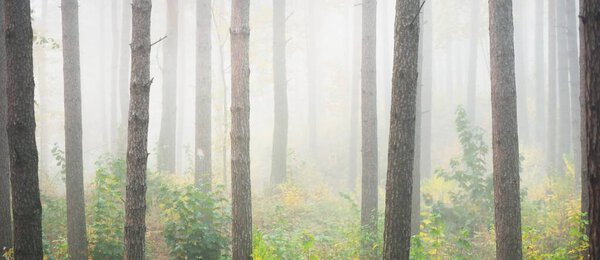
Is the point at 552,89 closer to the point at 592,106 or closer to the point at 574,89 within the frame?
the point at 574,89

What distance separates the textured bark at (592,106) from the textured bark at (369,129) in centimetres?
635

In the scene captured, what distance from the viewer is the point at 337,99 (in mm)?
29344

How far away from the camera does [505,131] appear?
287 inches

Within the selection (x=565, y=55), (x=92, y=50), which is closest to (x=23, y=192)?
(x=565, y=55)

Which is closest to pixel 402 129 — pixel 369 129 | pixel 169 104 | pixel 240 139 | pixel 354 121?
pixel 240 139

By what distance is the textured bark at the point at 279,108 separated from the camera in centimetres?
1594

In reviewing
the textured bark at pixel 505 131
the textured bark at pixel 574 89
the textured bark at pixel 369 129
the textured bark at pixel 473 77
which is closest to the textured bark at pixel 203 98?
the textured bark at pixel 369 129

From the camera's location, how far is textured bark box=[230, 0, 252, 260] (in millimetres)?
7672

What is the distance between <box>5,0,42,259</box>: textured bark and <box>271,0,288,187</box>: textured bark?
32.1 ft

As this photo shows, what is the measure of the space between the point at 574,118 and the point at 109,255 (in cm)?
1474

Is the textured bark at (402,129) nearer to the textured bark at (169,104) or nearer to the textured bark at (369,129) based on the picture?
the textured bark at (369,129)

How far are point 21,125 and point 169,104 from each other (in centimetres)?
1102

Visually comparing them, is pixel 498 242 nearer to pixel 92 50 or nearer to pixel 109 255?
pixel 109 255

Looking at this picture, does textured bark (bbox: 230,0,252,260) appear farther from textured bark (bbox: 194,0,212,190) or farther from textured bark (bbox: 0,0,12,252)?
textured bark (bbox: 194,0,212,190)
